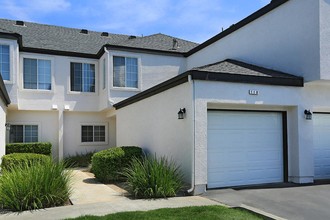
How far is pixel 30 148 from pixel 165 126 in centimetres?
925

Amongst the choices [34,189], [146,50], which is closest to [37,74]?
[146,50]

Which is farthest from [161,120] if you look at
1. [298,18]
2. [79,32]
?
[79,32]

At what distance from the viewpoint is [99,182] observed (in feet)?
37.9

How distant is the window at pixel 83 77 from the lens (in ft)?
61.6

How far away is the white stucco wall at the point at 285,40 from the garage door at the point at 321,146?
83.1 inches

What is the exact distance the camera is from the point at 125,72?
58.1ft

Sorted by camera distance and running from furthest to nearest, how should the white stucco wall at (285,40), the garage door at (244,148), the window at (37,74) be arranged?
1. the window at (37,74)
2. the white stucco wall at (285,40)
3. the garage door at (244,148)

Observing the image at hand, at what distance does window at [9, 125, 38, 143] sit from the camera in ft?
58.0

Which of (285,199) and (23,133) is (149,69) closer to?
(23,133)

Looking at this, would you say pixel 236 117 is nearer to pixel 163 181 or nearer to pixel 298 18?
pixel 163 181

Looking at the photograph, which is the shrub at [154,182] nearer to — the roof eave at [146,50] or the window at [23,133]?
the roof eave at [146,50]

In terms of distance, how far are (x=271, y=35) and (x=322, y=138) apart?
14.3ft

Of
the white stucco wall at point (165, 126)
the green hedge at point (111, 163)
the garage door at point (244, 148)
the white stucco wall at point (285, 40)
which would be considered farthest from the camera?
the green hedge at point (111, 163)

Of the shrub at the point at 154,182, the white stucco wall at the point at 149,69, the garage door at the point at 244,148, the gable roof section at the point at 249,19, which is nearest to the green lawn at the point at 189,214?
the shrub at the point at 154,182
